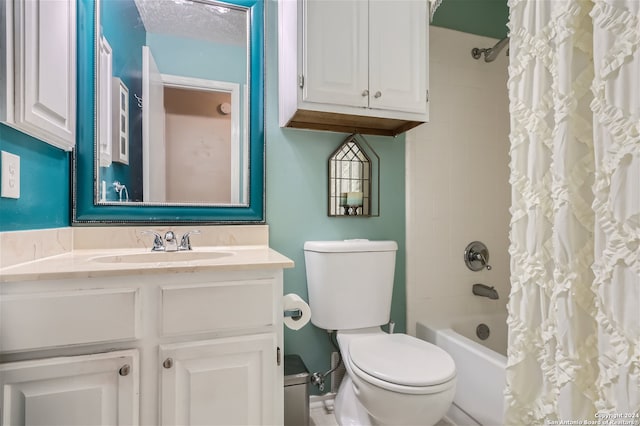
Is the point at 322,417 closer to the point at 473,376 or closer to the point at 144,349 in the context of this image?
the point at 473,376

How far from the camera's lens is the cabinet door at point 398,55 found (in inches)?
55.5

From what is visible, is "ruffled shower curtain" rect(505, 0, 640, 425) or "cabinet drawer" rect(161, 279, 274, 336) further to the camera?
"cabinet drawer" rect(161, 279, 274, 336)

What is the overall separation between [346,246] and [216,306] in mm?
701

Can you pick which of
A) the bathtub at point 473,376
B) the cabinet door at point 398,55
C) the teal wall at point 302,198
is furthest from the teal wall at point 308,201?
the cabinet door at point 398,55

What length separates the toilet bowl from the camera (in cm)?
108

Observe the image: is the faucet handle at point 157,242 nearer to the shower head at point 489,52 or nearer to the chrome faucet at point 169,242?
the chrome faucet at point 169,242

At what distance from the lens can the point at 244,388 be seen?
993 mm

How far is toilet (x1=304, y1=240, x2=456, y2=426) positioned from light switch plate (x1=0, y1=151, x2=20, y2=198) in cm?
104

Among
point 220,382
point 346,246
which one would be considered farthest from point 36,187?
point 346,246

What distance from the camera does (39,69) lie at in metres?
0.97

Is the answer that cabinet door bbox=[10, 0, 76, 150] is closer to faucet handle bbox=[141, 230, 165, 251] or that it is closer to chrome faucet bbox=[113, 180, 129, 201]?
chrome faucet bbox=[113, 180, 129, 201]

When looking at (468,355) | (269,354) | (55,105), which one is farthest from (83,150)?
(468,355)

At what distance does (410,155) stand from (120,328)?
1482 millimetres

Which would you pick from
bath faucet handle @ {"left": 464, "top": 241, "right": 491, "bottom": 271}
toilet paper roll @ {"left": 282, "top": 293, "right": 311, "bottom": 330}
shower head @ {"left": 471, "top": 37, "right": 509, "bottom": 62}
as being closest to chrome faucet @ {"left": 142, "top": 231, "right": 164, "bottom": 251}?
toilet paper roll @ {"left": 282, "top": 293, "right": 311, "bottom": 330}
